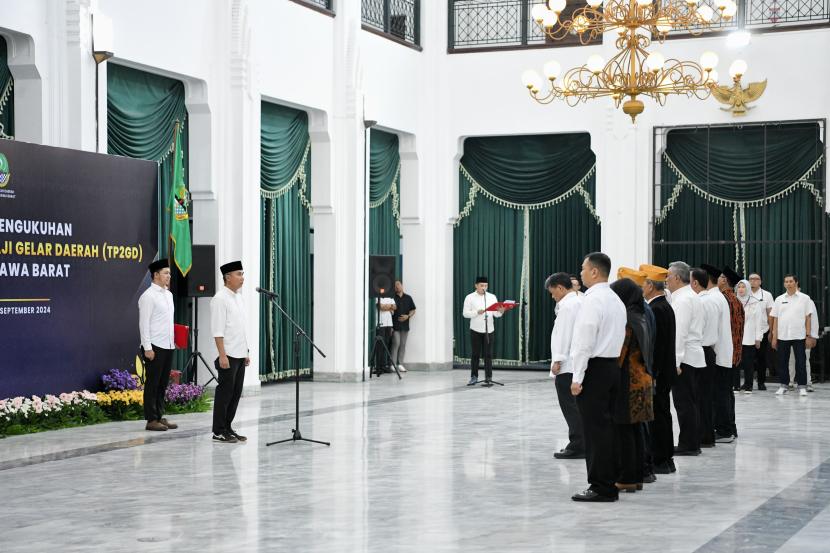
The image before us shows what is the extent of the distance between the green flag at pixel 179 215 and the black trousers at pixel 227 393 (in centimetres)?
314

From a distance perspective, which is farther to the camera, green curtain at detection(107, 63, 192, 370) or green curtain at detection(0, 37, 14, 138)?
green curtain at detection(107, 63, 192, 370)

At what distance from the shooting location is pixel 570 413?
30.2 feet

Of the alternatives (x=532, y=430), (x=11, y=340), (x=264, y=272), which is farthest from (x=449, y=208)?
(x=11, y=340)

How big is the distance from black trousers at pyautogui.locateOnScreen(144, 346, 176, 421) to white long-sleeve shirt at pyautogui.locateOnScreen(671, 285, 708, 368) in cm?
414

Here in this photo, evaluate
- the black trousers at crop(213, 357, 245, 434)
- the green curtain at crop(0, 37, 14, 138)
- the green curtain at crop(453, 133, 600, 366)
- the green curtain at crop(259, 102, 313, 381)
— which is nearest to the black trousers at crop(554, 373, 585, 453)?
the black trousers at crop(213, 357, 245, 434)

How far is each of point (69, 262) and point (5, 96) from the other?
164 cm

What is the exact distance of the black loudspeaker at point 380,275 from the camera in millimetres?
16719

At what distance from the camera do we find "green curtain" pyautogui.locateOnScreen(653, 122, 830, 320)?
669 inches

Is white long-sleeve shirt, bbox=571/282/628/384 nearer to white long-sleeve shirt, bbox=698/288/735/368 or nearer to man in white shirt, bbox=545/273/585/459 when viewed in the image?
man in white shirt, bbox=545/273/585/459

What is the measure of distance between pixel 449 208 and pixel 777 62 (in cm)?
495

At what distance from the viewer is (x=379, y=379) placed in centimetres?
1677

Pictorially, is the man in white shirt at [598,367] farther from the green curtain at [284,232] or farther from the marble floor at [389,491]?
the green curtain at [284,232]

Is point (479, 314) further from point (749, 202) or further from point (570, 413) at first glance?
point (570, 413)

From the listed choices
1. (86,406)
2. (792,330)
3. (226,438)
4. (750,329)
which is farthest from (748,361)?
(86,406)
